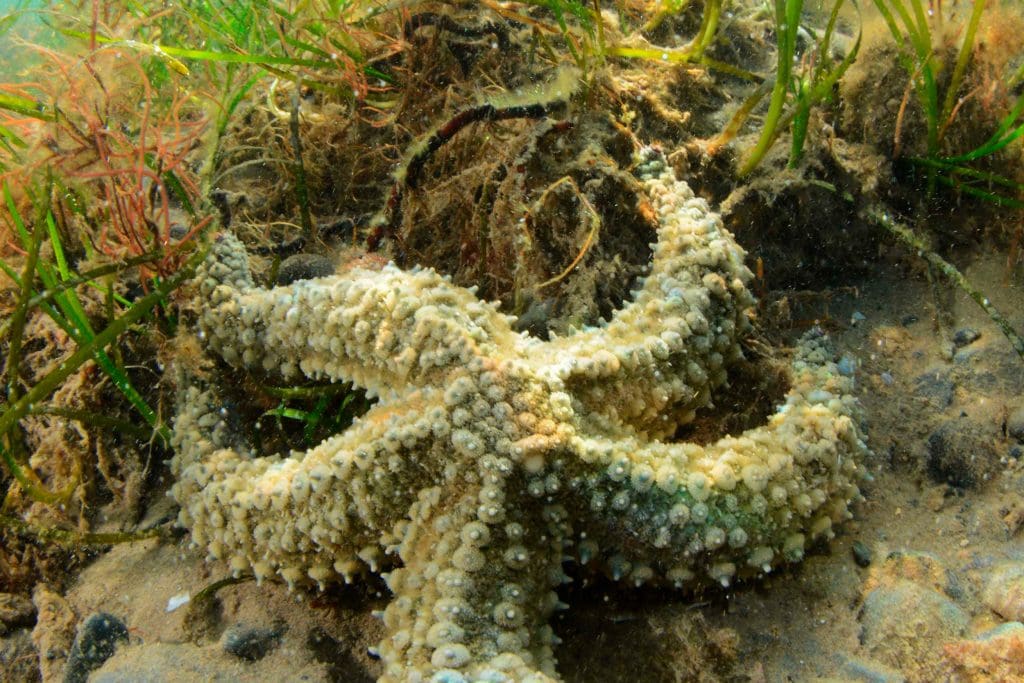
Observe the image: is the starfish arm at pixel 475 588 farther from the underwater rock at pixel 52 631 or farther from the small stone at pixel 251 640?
the underwater rock at pixel 52 631

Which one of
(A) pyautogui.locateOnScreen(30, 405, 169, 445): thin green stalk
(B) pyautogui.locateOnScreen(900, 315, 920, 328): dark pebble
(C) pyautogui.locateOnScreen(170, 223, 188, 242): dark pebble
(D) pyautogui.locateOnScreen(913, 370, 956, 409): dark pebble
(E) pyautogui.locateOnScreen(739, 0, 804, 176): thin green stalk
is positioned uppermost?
(E) pyautogui.locateOnScreen(739, 0, 804, 176): thin green stalk

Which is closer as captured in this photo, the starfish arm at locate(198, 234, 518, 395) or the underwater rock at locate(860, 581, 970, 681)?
the underwater rock at locate(860, 581, 970, 681)

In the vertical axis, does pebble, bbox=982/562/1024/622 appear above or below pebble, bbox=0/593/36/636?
above

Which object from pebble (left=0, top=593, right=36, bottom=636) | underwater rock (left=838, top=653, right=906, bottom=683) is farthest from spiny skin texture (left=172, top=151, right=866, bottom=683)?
pebble (left=0, top=593, right=36, bottom=636)

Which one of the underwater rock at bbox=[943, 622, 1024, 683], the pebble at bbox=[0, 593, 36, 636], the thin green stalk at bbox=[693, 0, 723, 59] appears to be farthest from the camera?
the thin green stalk at bbox=[693, 0, 723, 59]

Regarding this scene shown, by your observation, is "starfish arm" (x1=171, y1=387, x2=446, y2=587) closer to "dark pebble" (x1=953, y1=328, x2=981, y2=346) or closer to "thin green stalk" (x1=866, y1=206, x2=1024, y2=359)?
"thin green stalk" (x1=866, y1=206, x2=1024, y2=359)

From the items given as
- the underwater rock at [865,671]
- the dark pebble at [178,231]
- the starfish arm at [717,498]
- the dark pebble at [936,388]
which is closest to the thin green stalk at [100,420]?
the dark pebble at [178,231]

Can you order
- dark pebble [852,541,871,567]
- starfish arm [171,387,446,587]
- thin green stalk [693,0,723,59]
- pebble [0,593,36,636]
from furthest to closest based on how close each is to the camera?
thin green stalk [693,0,723,59] → pebble [0,593,36,636] → dark pebble [852,541,871,567] → starfish arm [171,387,446,587]
